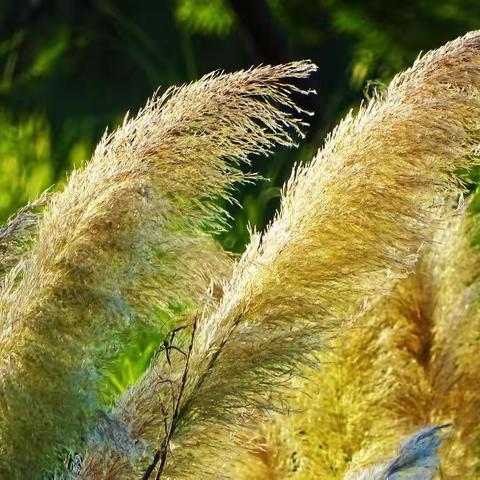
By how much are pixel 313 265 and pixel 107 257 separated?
0.27 meters

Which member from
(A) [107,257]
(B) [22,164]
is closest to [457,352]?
(A) [107,257]

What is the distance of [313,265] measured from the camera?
190cm

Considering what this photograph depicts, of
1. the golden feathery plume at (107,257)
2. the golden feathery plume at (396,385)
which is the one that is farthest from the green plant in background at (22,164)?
the golden feathery plume at (107,257)

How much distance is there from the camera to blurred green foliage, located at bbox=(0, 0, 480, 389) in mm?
4441

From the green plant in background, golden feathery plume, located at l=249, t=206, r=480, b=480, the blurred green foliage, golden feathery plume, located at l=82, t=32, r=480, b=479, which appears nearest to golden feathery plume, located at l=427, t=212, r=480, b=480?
golden feathery plume, located at l=249, t=206, r=480, b=480

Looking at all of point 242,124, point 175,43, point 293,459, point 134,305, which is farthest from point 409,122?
point 175,43

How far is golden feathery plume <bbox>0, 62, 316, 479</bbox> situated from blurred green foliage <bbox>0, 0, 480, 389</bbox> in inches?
40.3

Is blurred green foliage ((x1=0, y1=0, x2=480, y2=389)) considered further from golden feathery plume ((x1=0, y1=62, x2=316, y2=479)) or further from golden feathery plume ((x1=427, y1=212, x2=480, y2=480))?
golden feathery plume ((x1=0, y1=62, x2=316, y2=479))

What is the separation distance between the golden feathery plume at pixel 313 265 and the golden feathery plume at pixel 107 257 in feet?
0.28

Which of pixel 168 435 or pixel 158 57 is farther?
pixel 158 57

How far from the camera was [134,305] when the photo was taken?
187 centimetres

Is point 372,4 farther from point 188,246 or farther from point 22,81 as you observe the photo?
point 188,246

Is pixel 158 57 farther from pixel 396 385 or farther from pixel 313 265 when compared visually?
pixel 313 265

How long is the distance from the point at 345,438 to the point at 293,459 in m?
0.12
